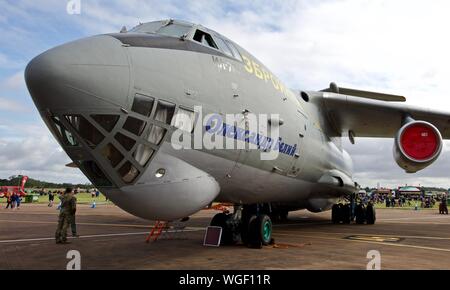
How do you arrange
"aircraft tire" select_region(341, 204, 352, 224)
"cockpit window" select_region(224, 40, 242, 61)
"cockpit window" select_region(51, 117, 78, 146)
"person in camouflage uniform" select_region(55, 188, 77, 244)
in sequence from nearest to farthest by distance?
"cockpit window" select_region(51, 117, 78, 146), "cockpit window" select_region(224, 40, 242, 61), "person in camouflage uniform" select_region(55, 188, 77, 244), "aircraft tire" select_region(341, 204, 352, 224)

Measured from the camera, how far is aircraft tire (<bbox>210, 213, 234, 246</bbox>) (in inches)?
337

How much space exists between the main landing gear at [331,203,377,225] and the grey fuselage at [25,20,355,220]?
9.66 meters

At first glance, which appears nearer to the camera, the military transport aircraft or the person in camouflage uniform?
the military transport aircraft

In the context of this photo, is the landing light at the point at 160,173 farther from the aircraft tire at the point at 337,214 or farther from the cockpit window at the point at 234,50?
the aircraft tire at the point at 337,214

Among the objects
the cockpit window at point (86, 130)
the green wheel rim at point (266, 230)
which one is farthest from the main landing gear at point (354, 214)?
the cockpit window at point (86, 130)

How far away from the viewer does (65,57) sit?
13.9 ft

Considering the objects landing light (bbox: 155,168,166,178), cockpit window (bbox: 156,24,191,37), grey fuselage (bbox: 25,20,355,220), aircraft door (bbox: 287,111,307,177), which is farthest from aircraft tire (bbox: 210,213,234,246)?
cockpit window (bbox: 156,24,191,37)

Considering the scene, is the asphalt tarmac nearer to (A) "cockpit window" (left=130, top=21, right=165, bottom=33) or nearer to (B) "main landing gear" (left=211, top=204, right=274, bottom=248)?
(B) "main landing gear" (left=211, top=204, right=274, bottom=248)

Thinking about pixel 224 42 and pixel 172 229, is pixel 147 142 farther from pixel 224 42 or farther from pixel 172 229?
pixel 172 229

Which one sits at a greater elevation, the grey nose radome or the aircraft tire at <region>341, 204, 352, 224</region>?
the grey nose radome

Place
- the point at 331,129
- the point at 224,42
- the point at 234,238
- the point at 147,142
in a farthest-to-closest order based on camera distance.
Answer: the point at 331,129 < the point at 234,238 < the point at 224,42 < the point at 147,142

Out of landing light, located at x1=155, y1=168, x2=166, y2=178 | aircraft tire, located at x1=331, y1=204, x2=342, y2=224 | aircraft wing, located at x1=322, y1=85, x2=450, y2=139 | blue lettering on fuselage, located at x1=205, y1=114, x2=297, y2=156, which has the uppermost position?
aircraft wing, located at x1=322, y1=85, x2=450, y2=139

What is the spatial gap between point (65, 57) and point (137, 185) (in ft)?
5.66
